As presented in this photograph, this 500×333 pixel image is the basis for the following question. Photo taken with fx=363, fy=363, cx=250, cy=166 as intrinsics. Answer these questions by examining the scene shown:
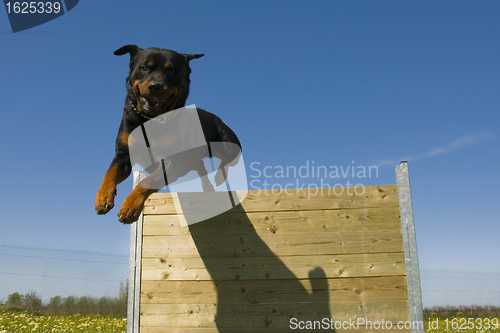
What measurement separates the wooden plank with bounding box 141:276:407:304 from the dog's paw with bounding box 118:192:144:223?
1.08 m

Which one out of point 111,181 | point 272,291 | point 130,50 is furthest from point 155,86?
point 272,291

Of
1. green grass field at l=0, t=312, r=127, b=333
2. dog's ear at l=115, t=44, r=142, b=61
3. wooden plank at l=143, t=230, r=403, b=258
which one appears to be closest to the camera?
dog's ear at l=115, t=44, r=142, b=61

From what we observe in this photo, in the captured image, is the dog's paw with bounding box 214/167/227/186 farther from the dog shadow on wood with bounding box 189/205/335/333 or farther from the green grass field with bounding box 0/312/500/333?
the green grass field with bounding box 0/312/500/333

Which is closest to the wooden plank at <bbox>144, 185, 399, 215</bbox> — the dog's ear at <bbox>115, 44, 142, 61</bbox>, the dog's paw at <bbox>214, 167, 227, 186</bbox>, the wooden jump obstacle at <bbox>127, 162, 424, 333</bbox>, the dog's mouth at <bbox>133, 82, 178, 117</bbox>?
the wooden jump obstacle at <bbox>127, 162, 424, 333</bbox>

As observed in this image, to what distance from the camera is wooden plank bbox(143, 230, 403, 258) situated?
122 inches

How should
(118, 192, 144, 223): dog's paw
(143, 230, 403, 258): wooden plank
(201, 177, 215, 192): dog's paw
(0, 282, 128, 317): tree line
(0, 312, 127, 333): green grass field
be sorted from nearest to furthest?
(118, 192, 144, 223): dog's paw → (143, 230, 403, 258): wooden plank → (201, 177, 215, 192): dog's paw → (0, 312, 127, 333): green grass field → (0, 282, 128, 317): tree line

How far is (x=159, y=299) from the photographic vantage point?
10.2 ft

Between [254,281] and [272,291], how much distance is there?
0.56 ft

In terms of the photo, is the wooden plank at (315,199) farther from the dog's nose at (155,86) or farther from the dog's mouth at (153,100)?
the dog's nose at (155,86)

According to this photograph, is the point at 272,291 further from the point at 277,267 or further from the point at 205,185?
the point at 205,185

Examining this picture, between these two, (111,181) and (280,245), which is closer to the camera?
(111,181)

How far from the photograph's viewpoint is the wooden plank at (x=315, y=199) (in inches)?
125

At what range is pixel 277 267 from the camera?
308 centimetres

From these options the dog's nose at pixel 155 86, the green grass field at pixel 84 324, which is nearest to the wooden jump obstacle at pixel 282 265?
the dog's nose at pixel 155 86
